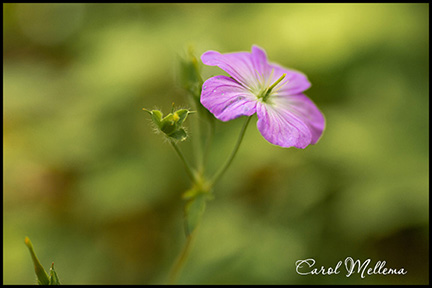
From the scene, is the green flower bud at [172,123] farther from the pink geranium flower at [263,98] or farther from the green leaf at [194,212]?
the green leaf at [194,212]

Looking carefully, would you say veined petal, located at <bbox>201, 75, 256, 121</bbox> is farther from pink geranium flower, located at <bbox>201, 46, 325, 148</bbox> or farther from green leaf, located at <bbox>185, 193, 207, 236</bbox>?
green leaf, located at <bbox>185, 193, 207, 236</bbox>

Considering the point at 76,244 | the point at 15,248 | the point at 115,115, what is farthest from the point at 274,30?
the point at 15,248

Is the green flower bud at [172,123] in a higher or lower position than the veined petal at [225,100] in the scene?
lower

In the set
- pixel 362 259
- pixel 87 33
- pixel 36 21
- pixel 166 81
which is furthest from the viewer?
pixel 36 21

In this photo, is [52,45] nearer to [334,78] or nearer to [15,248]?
[15,248]

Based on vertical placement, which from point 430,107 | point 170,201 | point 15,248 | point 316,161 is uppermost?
point 430,107

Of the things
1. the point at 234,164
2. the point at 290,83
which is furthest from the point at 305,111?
the point at 234,164
